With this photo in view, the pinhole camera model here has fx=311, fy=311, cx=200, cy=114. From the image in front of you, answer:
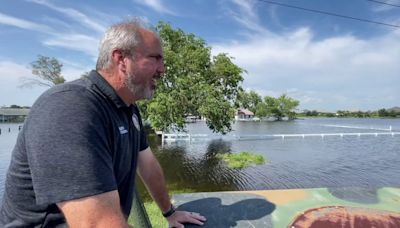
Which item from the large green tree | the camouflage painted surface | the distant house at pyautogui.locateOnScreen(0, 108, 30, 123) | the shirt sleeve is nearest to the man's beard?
the shirt sleeve

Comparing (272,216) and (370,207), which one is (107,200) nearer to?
(272,216)

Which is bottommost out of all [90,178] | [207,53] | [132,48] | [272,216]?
[272,216]

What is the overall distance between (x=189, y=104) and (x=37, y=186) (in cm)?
1749

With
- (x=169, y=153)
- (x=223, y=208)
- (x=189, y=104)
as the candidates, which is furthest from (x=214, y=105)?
(x=223, y=208)

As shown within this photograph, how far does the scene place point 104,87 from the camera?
1404 mm

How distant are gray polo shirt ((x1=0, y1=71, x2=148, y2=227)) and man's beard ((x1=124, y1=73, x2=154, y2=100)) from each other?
0.09m

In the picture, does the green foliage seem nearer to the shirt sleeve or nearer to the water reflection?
the water reflection

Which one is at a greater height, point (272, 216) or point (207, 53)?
point (207, 53)

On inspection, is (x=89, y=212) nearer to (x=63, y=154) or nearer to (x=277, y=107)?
(x=63, y=154)

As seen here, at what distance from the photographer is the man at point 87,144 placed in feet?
3.59

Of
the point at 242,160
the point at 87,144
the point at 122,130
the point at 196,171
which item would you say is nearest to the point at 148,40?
the point at 122,130

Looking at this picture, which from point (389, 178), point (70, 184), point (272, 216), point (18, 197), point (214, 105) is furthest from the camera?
point (214, 105)

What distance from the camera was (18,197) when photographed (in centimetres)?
129

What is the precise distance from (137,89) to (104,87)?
0.17m
